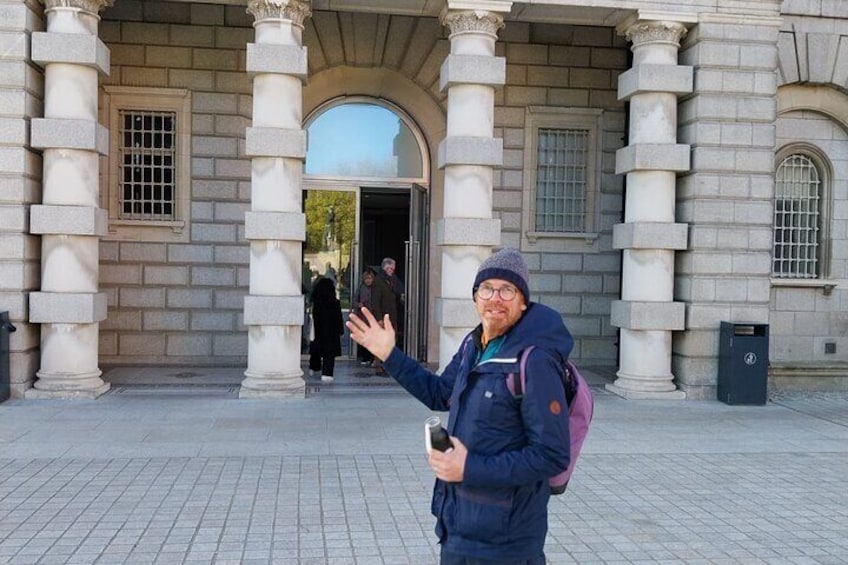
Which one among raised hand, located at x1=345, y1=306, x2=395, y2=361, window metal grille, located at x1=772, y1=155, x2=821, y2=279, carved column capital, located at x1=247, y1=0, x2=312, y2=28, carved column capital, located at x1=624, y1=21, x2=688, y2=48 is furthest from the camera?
window metal grille, located at x1=772, y1=155, x2=821, y2=279

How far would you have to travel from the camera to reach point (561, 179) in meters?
14.9

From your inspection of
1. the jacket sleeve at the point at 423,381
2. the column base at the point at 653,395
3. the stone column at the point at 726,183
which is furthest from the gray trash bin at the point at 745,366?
the jacket sleeve at the point at 423,381

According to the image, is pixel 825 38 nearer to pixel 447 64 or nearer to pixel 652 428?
pixel 447 64

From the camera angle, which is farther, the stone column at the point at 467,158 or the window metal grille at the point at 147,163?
the window metal grille at the point at 147,163

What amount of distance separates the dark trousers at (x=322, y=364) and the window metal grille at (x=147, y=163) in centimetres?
371

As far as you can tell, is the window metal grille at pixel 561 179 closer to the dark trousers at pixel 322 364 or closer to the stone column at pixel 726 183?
the stone column at pixel 726 183

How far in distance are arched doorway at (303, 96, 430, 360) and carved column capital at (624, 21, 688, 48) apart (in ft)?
15.6

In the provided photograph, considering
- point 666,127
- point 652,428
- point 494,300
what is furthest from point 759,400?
point 494,300

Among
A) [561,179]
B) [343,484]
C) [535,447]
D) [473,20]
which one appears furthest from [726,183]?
[535,447]

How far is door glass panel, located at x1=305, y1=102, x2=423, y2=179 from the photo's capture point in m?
14.9

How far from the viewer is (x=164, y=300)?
13719 mm

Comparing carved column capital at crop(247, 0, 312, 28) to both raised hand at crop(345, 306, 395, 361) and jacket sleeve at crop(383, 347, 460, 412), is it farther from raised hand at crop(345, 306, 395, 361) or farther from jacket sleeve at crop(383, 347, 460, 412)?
jacket sleeve at crop(383, 347, 460, 412)

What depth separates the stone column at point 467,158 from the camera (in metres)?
11.3

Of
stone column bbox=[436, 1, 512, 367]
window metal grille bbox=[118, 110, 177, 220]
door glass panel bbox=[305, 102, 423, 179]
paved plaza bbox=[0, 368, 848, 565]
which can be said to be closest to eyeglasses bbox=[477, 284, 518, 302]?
paved plaza bbox=[0, 368, 848, 565]
